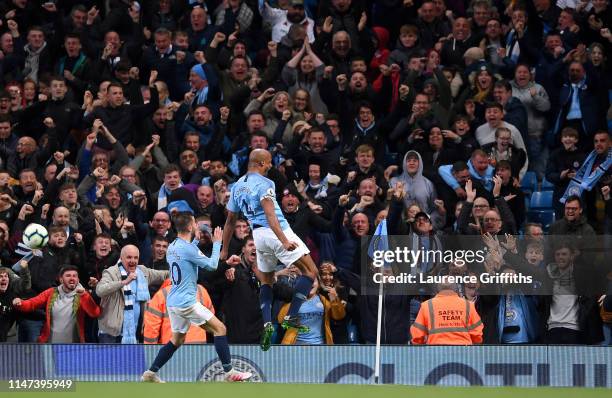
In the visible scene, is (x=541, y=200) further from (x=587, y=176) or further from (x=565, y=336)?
(x=565, y=336)

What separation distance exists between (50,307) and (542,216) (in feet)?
24.8

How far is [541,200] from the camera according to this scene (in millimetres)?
22250

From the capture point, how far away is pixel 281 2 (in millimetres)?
25156

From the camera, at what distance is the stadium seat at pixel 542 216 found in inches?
860

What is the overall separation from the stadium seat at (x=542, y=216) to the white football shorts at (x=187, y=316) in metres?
7.19

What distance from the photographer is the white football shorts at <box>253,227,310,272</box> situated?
16.3 m

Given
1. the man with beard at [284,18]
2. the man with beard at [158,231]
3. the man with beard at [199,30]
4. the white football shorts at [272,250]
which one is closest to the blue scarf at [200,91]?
the man with beard at [199,30]

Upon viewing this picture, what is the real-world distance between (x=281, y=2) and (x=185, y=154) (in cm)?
465

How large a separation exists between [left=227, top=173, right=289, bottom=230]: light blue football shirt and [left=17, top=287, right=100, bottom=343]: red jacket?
124 inches

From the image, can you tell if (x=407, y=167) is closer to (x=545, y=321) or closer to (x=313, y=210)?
(x=313, y=210)

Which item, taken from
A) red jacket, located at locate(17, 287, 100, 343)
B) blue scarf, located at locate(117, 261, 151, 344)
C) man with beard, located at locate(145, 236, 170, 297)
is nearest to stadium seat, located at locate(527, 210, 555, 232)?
man with beard, located at locate(145, 236, 170, 297)

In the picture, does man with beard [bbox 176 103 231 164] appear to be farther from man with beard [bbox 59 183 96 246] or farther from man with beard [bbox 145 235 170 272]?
man with beard [bbox 145 235 170 272]

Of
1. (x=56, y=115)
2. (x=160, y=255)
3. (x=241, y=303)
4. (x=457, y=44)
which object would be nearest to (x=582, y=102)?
(x=457, y=44)

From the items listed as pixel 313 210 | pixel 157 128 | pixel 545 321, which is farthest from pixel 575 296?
pixel 157 128
